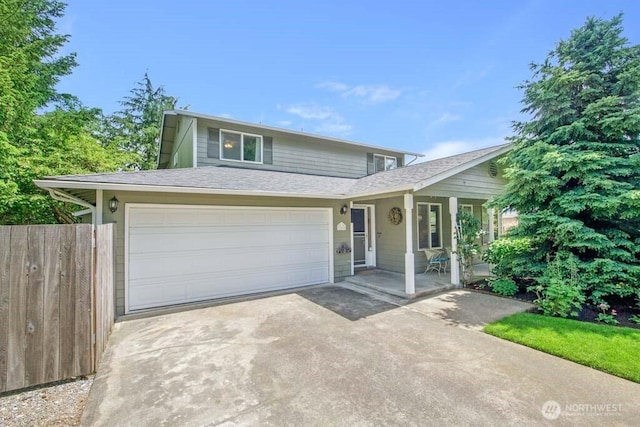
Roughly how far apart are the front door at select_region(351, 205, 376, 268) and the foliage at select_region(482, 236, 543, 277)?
145 inches

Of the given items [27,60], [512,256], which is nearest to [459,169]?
[512,256]

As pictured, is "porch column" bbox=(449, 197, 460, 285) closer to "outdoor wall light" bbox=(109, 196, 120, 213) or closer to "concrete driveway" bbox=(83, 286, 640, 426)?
"concrete driveway" bbox=(83, 286, 640, 426)

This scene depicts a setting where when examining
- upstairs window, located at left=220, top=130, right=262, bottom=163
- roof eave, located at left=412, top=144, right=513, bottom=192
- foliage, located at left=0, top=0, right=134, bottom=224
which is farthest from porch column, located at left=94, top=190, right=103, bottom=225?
roof eave, located at left=412, top=144, right=513, bottom=192

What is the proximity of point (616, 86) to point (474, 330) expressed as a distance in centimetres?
602

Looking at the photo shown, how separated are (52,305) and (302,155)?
888 cm

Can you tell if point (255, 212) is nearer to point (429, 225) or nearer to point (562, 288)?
point (429, 225)

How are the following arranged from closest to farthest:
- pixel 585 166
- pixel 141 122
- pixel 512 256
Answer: pixel 585 166, pixel 512 256, pixel 141 122

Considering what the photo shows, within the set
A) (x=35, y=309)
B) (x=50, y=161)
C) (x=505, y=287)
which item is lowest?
(x=505, y=287)

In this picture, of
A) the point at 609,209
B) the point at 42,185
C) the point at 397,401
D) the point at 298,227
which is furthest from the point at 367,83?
the point at 397,401

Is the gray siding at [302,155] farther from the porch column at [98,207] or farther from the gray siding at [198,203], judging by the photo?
the porch column at [98,207]

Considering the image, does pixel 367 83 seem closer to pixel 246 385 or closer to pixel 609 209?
pixel 609 209

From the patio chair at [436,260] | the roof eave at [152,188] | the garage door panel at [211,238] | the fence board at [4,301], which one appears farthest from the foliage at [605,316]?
the fence board at [4,301]

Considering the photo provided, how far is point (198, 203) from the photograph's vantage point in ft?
21.3

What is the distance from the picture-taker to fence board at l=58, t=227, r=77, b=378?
327 cm
